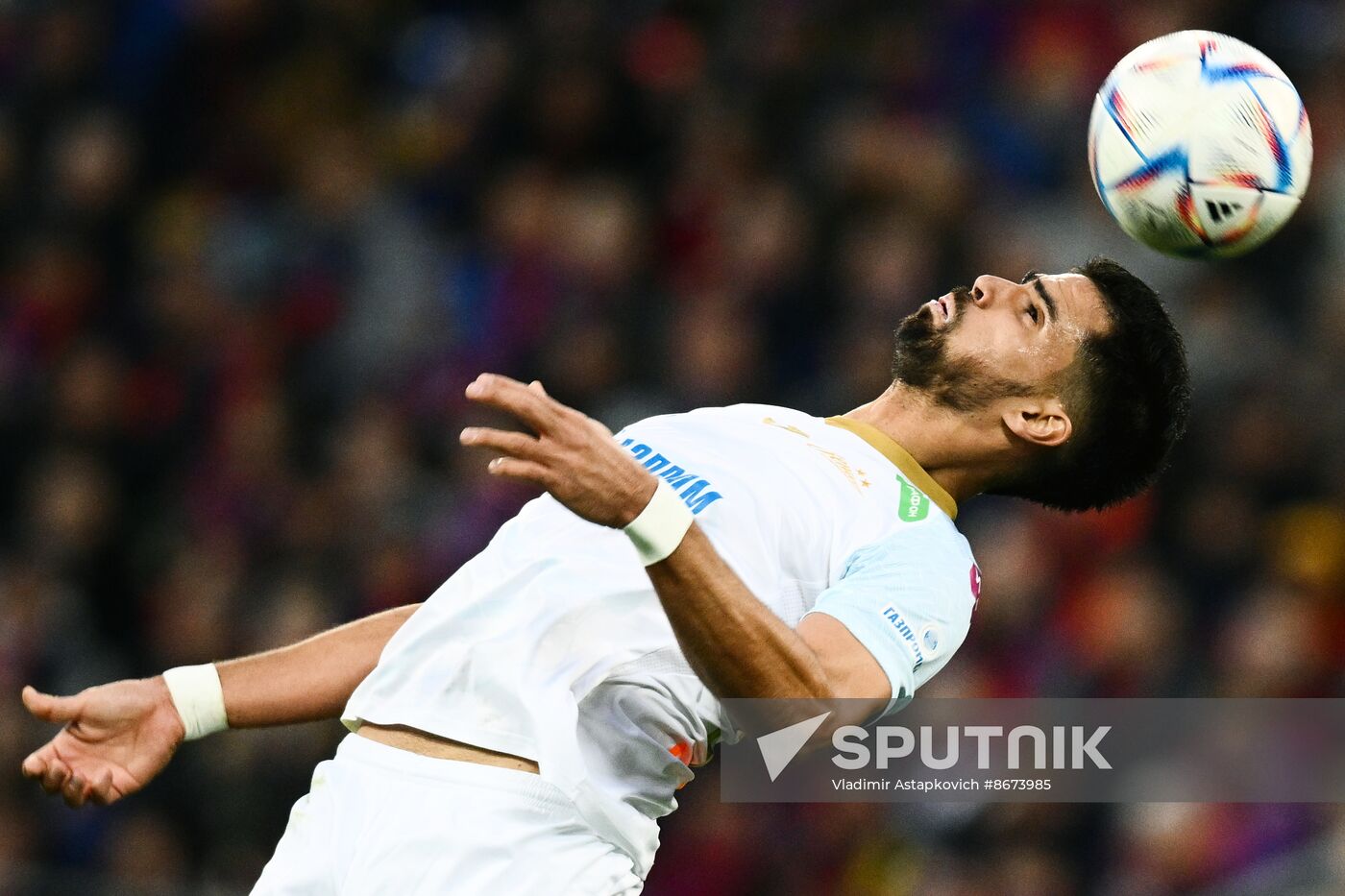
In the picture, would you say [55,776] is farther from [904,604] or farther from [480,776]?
[904,604]

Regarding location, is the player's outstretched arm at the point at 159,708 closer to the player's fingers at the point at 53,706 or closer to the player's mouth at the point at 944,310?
the player's fingers at the point at 53,706

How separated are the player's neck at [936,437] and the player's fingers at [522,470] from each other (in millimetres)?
1374

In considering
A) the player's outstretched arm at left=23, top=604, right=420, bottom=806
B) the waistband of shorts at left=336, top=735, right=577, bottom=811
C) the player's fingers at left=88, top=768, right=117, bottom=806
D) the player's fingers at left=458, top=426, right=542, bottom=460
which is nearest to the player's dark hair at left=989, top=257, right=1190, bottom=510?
the waistband of shorts at left=336, top=735, right=577, bottom=811

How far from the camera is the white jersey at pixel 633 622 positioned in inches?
140

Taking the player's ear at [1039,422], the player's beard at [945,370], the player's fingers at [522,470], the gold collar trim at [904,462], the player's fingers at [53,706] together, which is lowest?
the player's fingers at [53,706]

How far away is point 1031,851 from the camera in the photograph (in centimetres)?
666

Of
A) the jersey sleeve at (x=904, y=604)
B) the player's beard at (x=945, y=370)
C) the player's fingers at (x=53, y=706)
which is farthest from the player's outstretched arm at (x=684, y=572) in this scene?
the player's fingers at (x=53, y=706)

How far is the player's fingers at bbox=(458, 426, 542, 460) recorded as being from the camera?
2930mm

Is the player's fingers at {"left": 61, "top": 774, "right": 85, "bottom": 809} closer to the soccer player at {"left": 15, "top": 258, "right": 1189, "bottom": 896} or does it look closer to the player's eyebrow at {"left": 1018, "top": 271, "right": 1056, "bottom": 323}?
the soccer player at {"left": 15, "top": 258, "right": 1189, "bottom": 896}

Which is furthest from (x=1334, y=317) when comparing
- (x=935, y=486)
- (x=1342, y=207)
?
(x=935, y=486)

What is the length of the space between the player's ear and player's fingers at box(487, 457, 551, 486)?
157 cm

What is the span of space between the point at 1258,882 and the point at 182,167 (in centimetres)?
662

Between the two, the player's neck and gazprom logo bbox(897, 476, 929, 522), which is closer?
gazprom logo bbox(897, 476, 929, 522)

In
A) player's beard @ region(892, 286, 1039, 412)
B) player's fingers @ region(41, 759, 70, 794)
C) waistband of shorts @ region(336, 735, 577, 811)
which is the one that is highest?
player's beard @ region(892, 286, 1039, 412)
